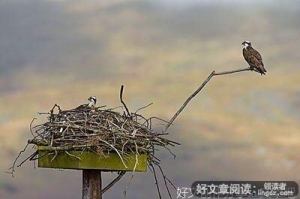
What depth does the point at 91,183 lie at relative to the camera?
3.69 m

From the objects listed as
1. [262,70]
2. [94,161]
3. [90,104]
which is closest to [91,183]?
[94,161]

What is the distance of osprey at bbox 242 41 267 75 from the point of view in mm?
4887

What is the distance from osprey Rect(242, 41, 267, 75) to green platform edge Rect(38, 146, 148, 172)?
5.31ft

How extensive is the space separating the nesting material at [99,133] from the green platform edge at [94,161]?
0.10ft

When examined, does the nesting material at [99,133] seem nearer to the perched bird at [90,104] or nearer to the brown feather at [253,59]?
the perched bird at [90,104]

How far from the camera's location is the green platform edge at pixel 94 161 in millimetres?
→ 3482

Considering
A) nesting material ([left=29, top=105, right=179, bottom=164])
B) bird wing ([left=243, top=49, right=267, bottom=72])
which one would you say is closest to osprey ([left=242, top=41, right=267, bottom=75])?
bird wing ([left=243, top=49, right=267, bottom=72])

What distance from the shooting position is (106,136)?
11.6 ft

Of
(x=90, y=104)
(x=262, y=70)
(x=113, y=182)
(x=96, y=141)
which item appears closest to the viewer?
(x=96, y=141)

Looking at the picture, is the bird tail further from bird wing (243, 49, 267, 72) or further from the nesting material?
the nesting material

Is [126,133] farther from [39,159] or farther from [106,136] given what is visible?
[39,159]

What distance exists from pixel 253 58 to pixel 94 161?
2.17 metres

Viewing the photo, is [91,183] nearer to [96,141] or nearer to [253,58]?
[96,141]

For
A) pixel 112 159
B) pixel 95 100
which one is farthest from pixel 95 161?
→ pixel 95 100
